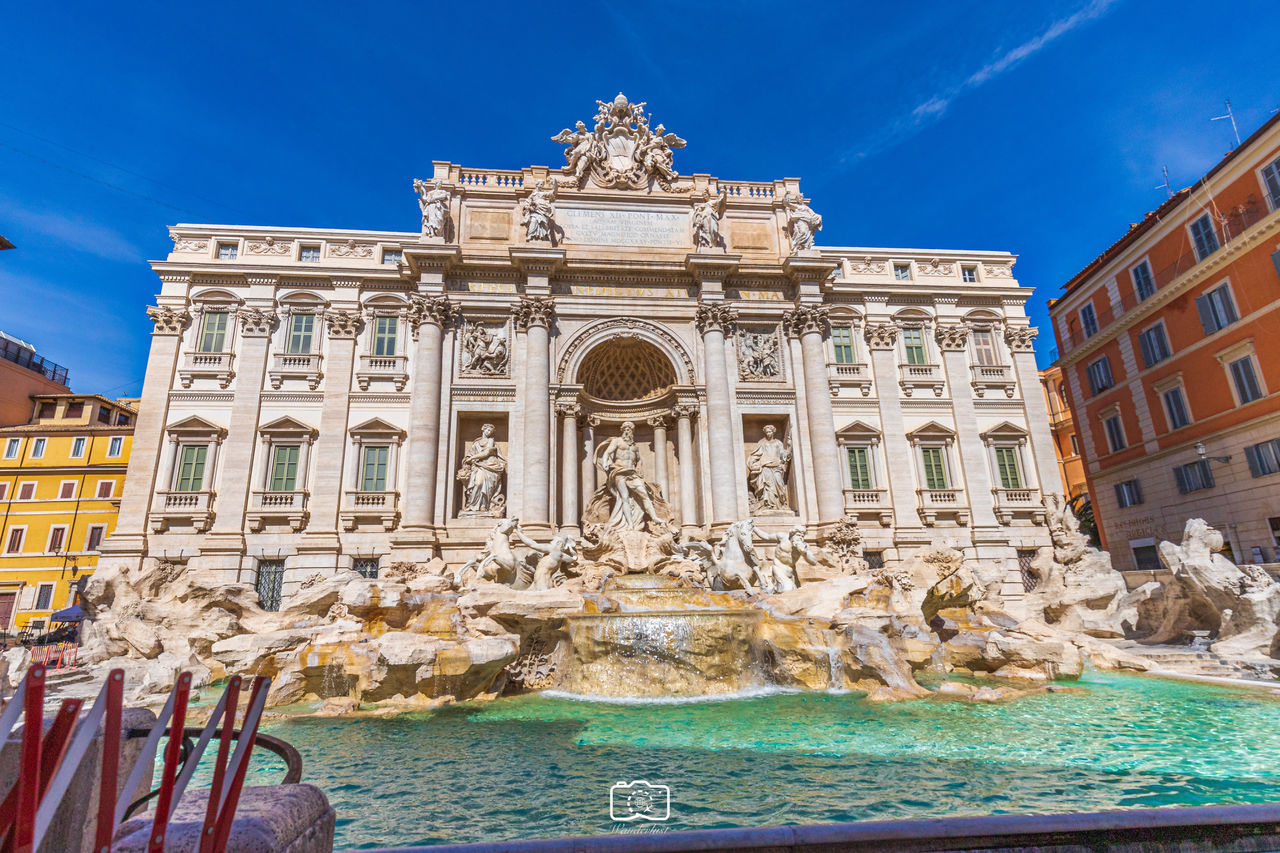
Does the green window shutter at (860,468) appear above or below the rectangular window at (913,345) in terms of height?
below

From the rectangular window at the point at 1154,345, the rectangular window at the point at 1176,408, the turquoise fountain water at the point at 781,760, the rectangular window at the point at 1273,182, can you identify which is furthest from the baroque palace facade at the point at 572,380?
the turquoise fountain water at the point at 781,760

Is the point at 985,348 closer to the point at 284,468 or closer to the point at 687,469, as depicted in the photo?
the point at 687,469

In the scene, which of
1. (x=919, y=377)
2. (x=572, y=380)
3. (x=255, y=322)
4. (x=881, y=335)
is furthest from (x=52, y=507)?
(x=919, y=377)

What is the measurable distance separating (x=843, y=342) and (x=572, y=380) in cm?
1094

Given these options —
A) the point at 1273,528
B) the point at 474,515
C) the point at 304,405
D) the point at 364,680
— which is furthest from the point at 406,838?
the point at 1273,528

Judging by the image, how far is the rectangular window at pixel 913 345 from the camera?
2516cm

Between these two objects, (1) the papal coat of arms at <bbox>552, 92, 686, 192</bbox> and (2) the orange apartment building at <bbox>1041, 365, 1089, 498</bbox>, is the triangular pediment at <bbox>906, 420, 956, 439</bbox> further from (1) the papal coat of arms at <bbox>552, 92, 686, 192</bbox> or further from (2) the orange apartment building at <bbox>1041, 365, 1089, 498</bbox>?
(2) the orange apartment building at <bbox>1041, 365, 1089, 498</bbox>

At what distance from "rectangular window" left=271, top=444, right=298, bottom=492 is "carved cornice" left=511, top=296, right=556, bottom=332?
8.91m

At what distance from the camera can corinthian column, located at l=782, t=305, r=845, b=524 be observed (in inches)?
877

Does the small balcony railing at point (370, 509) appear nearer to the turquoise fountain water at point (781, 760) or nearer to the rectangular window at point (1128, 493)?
the turquoise fountain water at point (781, 760)

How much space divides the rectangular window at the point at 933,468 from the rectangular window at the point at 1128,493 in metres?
9.16

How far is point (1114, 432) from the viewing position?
27234mm

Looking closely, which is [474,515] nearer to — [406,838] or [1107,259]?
[406,838]

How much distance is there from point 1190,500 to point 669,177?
2303 centimetres
